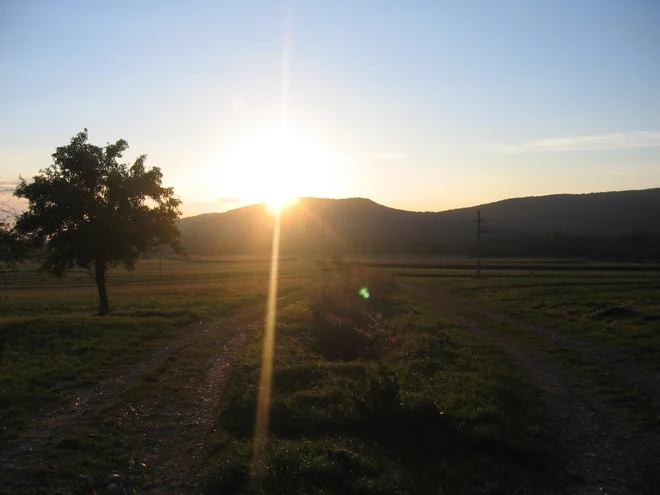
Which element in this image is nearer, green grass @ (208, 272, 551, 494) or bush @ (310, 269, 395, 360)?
green grass @ (208, 272, 551, 494)

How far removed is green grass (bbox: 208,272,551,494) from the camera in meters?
7.92

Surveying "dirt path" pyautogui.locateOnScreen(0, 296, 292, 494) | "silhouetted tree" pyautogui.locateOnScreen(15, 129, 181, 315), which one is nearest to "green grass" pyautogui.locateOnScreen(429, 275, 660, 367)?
"dirt path" pyautogui.locateOnScreen(0, 296, 292, 494)

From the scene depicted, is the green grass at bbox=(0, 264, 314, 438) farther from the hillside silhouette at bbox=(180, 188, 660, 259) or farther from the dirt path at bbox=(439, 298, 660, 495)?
the hillside silhouette at bbox=(180, 188, 660, 259)

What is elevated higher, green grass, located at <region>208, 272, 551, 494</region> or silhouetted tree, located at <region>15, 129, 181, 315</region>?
silhouetted tree, located at <region>15, 129, 181, 315</region>

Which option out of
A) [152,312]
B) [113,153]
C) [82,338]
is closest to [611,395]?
[82,338]

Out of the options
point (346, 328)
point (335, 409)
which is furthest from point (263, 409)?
point (346, 328)

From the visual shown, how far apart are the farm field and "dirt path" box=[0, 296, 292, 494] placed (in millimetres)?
40

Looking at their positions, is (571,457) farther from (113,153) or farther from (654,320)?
(113,153)

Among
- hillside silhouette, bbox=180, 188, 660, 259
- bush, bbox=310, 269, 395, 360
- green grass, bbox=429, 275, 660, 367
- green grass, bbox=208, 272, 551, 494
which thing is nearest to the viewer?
green grass, bbox=208, 272, 551, 494

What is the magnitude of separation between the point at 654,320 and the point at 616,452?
1469 cm

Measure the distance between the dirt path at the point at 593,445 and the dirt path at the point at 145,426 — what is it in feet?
18.3

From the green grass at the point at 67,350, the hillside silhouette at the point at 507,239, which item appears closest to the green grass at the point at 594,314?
the green grass at the point at 67,350

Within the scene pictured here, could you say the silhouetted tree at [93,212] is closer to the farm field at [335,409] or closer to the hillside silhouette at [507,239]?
the farm field at [335,409]

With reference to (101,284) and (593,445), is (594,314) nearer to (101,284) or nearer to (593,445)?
(593,445)
